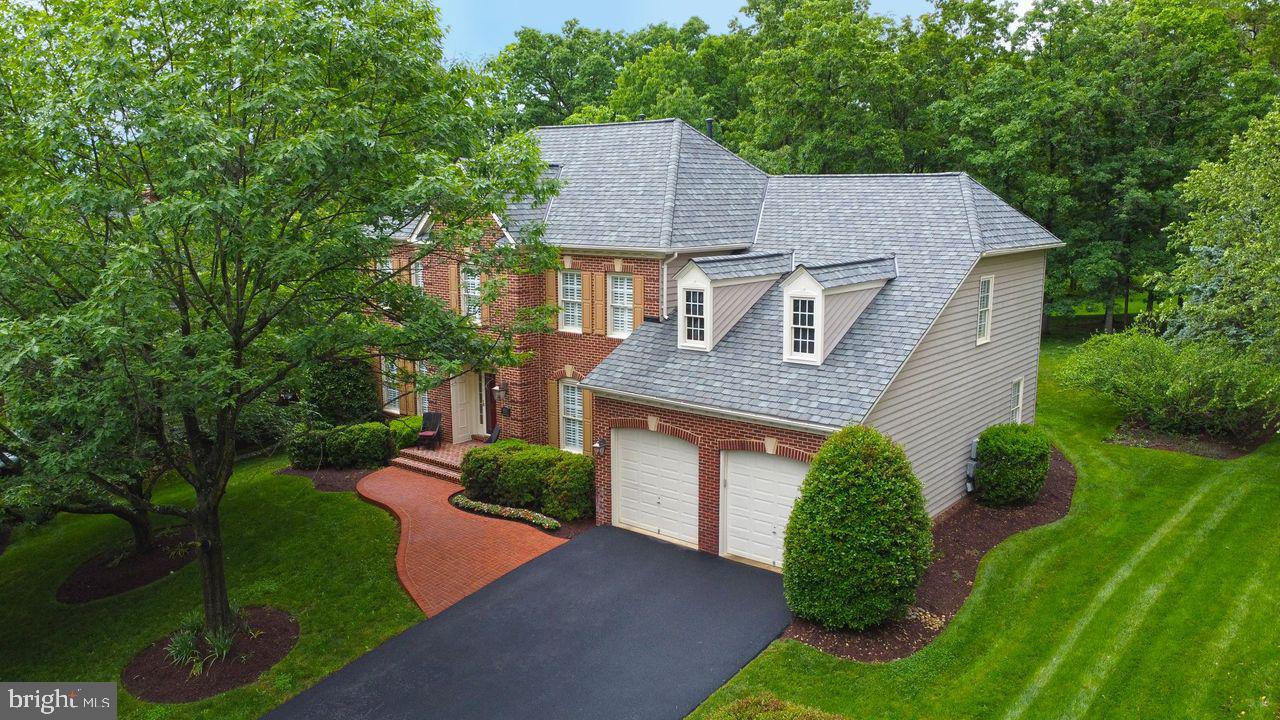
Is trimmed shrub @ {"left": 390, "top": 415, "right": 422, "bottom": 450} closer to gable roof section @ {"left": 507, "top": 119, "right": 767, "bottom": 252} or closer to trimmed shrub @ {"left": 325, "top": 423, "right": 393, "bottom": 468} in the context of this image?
trimmed shrub @ {"left": 325, "top": 423, "right": 393, "bottom": 468}

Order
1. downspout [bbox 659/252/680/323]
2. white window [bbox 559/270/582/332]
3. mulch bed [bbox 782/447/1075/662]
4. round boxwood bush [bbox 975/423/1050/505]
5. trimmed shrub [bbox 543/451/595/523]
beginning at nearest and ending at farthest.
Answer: mulch bed [bbox 782/447/1075/662], round boxwood bush [bbox 975/423/1050/505], trimmed shrub [bbox 543/451/595/523], downspout [bbox 659/252/680/323], white window [bbox 559/270/582/332]

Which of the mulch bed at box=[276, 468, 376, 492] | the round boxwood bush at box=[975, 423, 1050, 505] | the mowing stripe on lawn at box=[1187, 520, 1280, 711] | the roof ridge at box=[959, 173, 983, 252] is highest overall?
the roof ridge at box=[959, 173, 983, 252]

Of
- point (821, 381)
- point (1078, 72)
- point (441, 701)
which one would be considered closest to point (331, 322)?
point (441, 701)

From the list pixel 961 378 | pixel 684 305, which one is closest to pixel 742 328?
pixel 684 305

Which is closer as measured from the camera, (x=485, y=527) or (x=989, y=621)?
(x=989, y=621)

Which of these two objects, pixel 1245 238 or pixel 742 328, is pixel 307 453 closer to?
pixel 742 328

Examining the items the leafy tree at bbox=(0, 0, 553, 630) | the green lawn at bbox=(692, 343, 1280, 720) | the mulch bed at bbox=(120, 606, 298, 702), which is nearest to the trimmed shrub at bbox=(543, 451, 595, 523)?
the leafy tree at bbox=(0, 0, 553, 630)

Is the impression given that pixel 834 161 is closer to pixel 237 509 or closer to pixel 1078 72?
pixel 1078 72
